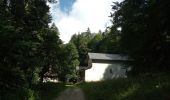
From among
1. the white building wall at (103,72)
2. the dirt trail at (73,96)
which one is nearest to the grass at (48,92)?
the dirt trail at (73,96)

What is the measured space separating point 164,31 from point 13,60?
10.8 meters

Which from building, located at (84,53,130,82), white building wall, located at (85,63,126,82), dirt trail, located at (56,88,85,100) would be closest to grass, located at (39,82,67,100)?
dirt trail, located at (56,88,85,100)

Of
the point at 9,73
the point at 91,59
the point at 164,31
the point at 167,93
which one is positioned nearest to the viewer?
the point at 167,93

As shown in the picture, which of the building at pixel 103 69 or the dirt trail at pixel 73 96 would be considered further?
the building at pixel 103 69

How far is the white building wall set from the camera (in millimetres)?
55581

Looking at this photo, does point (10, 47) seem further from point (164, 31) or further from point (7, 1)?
point (164, 31)

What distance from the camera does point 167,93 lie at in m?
13.4

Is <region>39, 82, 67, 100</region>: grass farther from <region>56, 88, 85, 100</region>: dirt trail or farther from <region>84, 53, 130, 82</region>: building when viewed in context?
<region>84, 53, 130, 82</region>: building

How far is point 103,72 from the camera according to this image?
184 feet

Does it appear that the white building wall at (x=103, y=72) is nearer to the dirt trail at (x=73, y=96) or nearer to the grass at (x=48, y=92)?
the grass at (x=48, y=92)

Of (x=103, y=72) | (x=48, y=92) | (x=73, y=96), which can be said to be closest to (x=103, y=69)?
(x=103, y=72)

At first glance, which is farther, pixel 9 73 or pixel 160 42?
pixel 160 42

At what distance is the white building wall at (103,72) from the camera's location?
5558 centimetres

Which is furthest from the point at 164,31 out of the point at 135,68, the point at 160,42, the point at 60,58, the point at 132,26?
the point at 60,58
